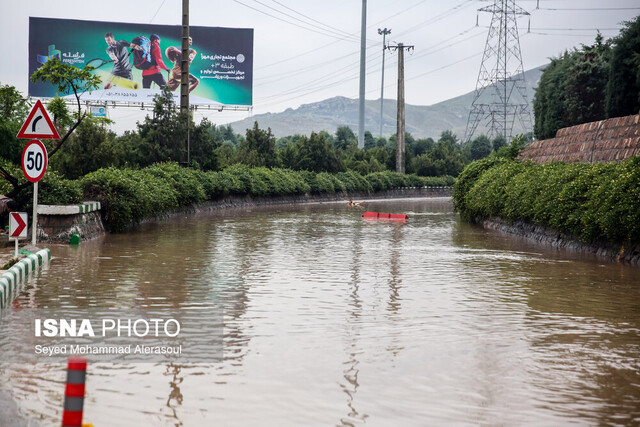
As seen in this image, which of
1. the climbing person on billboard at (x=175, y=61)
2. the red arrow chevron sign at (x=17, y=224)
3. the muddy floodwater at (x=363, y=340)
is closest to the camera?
the muddy floodwater at (x=363, y=340)

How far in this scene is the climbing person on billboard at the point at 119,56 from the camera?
185 ft

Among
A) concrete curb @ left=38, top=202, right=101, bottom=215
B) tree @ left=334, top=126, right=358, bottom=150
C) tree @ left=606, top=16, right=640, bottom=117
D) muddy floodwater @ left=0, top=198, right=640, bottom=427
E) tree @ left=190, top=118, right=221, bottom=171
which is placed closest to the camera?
muddy floodwater @ left=0, top=198, right=640, bottom=427

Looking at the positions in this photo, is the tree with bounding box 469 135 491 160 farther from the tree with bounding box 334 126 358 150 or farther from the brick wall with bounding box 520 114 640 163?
the brick wall with bounding box 520 114 640 163

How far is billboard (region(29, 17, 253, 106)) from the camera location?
5528cm

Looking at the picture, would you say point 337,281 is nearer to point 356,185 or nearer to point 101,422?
point 101,422

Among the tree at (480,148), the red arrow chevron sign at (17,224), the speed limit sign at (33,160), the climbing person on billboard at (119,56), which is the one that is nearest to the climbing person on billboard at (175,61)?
the climbing person on billboard at (119,56)

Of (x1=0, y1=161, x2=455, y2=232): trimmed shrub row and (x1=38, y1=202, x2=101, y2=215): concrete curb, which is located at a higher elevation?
(x1=0, y1=161, x2=455, y2=232): trimmed shrub row

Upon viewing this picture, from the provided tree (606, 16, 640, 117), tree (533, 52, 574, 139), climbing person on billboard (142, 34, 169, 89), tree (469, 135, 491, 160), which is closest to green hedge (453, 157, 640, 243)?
tree (606, 16, 640, 117)

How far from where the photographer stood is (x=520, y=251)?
691 inches

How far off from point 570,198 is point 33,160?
11.2 m

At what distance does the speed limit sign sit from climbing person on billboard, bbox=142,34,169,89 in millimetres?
44332

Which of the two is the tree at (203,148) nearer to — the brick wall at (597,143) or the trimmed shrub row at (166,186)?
the trimmed shrub row at (166,186)

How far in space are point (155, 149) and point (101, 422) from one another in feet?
108

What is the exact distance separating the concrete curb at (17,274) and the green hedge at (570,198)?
998cm
